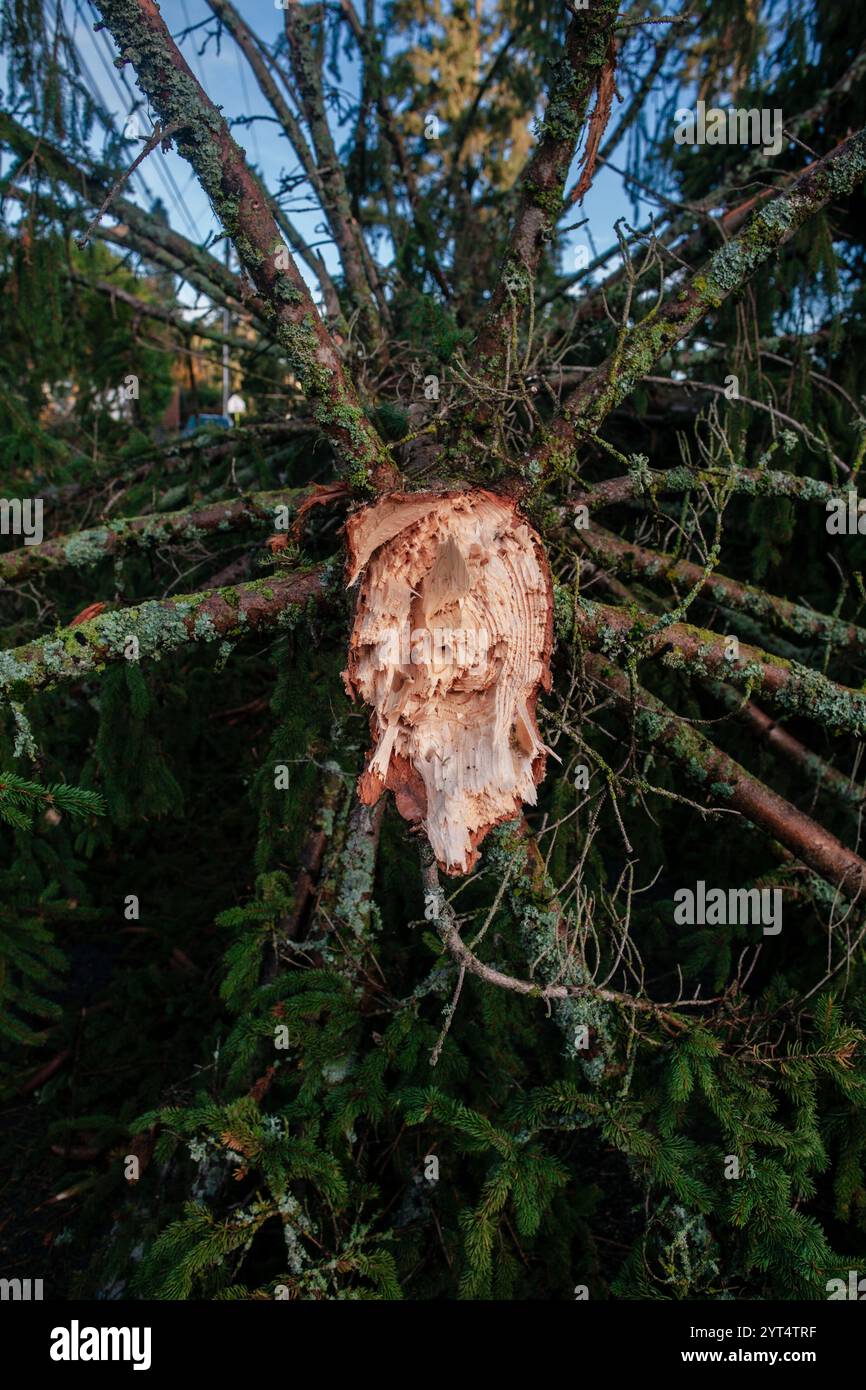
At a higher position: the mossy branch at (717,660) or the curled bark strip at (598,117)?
the curled bark strip at (598,117)

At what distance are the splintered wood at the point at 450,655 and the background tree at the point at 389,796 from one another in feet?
0.73

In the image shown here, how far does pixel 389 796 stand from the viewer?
2.96 metres

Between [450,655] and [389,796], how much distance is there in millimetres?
1119

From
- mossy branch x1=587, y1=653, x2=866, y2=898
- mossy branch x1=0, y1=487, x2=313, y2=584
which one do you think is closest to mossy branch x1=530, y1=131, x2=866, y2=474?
mossy branch x1=587, y1=653, x2=866, y2=898

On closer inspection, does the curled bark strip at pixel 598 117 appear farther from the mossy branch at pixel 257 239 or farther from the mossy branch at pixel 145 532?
the mossy branch at pixel 145 532

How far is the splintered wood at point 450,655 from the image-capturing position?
6.31 feet

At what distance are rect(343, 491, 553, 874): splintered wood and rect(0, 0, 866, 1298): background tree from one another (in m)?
0.22

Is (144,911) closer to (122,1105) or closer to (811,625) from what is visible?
(122,1105)

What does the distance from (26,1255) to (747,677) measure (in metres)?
3.36

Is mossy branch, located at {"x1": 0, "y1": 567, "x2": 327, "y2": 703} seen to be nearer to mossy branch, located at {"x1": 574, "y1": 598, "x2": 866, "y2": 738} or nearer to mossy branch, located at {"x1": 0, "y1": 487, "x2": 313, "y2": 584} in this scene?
mossy branch, located at {"x1": 0, "y1": 487, "x2": 313, "y2": 584}

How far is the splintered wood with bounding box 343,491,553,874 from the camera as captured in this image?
1.92 metres

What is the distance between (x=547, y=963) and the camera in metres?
2.40

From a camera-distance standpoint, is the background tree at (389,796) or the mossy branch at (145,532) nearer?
the background tree at (389,796)

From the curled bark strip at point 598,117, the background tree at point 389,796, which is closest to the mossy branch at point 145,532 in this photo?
the background tree at point 389,796
